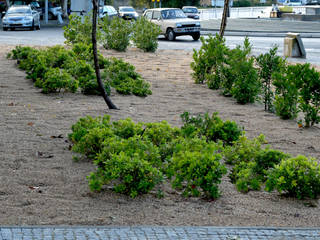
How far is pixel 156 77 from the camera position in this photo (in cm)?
1385

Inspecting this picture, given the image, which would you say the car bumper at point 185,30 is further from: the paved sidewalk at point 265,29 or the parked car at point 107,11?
the parked car at point 107,11

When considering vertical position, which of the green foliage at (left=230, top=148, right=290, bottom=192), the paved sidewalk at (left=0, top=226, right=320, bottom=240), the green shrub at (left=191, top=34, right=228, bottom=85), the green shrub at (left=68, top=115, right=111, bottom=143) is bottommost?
the paved sidewalk at (left=0, top=226, right=320, bottom=240)

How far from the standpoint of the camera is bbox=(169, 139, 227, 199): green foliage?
545 centimetres

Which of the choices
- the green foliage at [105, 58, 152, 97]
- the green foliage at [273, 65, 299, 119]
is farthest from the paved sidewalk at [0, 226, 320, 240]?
the green foliage at [105, 58, 152, 97]

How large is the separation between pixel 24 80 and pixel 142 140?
6.87 m

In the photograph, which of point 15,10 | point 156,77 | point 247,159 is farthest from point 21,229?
point 15,10

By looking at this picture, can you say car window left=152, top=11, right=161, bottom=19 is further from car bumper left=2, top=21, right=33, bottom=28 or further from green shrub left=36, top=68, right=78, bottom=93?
green shrub left=36, top=68, right=78, bottom=93

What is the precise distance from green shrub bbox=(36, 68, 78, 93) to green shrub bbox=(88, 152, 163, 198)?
5.31 metres

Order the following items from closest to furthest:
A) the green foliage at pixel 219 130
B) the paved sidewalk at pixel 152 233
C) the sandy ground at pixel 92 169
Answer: the paved sidewalk at pixel 152 233 < the sandy ground at pixel 92 169 < the green foliage at pixel 219 130

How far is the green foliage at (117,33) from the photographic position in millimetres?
20100

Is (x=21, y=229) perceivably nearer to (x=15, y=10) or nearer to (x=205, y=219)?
(x=205, y=219)

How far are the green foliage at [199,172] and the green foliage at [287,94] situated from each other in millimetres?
3807

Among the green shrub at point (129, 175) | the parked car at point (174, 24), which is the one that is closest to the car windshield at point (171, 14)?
the parked car at point (174, 24)

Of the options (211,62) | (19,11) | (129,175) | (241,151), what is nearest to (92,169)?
(129,175)
